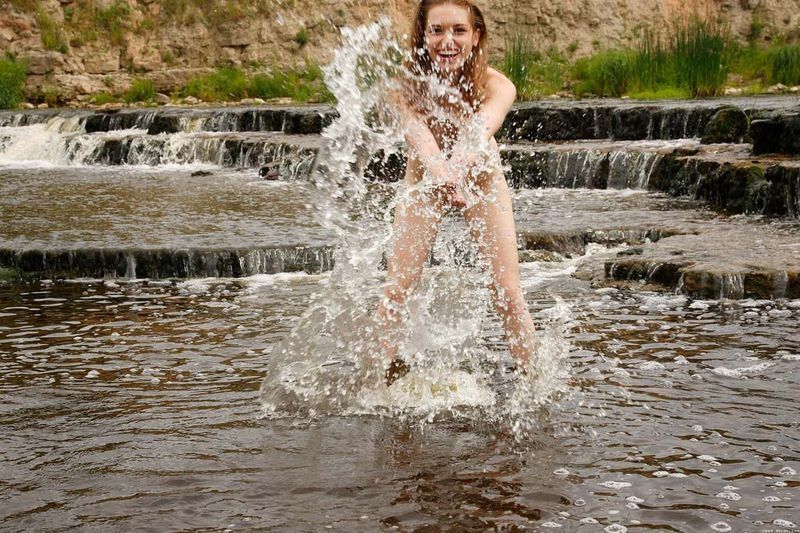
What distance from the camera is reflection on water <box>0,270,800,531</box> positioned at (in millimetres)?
3244

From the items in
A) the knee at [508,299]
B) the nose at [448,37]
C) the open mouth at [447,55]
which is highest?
the nose at [448,37]

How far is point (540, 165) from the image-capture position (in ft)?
44.0

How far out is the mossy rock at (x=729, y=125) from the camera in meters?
13.2

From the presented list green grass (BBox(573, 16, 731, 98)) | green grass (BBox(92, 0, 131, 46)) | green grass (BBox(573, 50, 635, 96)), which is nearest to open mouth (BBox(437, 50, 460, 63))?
green grass (BBox(573, 16, 731, 98))

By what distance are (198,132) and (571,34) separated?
13452 millimetres

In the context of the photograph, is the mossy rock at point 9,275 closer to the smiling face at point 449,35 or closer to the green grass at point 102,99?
the smiling face at point 449,35

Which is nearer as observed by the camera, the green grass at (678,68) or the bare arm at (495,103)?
the bare arm at (495,103)

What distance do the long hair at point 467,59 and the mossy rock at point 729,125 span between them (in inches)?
376

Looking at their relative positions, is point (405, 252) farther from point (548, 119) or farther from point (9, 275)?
point (548, 119)

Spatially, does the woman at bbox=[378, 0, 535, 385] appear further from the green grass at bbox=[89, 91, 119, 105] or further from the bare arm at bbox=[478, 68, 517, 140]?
the green grass at bbox=[89, 91, 119, 105]

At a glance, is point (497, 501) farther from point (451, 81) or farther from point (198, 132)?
point (198, 132)

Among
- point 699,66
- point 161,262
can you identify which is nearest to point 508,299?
point 161,262

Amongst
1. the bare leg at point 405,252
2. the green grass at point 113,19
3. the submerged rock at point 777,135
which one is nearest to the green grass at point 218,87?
the green grass at point 113,19

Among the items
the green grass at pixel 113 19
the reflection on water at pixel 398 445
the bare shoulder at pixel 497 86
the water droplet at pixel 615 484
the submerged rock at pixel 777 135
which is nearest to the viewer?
the reflection on water at pixel 398 445
